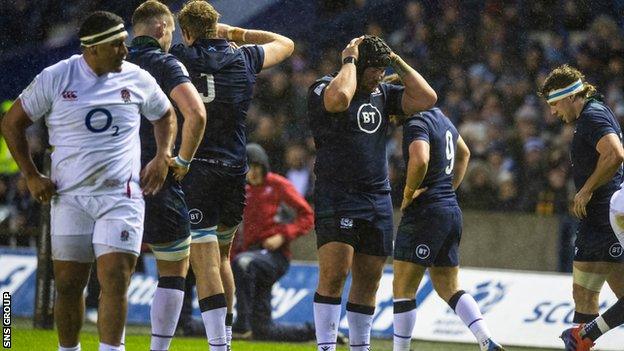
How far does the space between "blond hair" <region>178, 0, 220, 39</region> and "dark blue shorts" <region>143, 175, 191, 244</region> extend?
4.21 ft

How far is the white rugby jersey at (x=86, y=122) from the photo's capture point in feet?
22.9

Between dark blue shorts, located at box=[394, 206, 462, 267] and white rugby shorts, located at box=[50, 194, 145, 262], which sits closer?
white rugby shorts, located at box=[50, 194, 145, 262]

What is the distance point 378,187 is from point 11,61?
520 inches

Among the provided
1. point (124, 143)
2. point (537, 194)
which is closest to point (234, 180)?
point (124, 143)

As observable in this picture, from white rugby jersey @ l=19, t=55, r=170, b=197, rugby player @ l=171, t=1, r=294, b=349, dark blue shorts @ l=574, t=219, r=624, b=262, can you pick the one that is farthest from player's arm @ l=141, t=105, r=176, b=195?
dark blue shorts @ l=574, t=219, r=624, b=262

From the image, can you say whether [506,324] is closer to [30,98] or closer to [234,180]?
[234,180]

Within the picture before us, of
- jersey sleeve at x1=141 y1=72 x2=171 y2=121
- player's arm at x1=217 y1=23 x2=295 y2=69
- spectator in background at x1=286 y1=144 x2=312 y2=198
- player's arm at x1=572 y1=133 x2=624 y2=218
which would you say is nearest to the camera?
jersey sleeve at x1=141 y1=72 x2=171 y2=121

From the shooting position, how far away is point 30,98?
695 centimetres

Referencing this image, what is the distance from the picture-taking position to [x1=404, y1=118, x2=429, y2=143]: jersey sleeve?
915 centimetres

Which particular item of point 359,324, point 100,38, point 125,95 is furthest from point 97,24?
point 359,324

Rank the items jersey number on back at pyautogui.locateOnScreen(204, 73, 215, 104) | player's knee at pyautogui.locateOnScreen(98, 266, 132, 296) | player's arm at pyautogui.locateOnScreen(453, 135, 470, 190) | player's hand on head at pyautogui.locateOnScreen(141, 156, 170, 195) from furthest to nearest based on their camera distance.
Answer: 1. player's arm at pyautogui.locateOnScreen(453, 135, 470, 190)
2. jersey number on back at pyautogui.locateOnScreen(204, 73, 215, 104)
3. player's hand on head at pyautogui.locateOnScreen(141, 156, 170, 195)
4. player's knee at pyautogui.locateOnScreen(98, 266, 132, 296)

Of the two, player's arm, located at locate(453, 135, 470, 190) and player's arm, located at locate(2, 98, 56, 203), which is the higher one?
player's arm, located at locate(2, 98, 56, 203)

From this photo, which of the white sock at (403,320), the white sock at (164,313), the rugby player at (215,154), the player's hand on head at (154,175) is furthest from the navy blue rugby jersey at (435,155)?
the player's hand on head at (154,175)

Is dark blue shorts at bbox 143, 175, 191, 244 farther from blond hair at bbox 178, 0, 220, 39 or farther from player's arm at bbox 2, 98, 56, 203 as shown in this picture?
blond hair at bbox 178, 0, 220, 39
